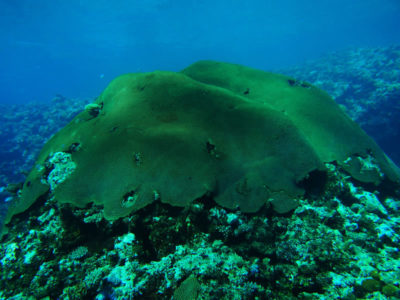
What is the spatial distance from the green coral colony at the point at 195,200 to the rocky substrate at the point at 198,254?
0.01m

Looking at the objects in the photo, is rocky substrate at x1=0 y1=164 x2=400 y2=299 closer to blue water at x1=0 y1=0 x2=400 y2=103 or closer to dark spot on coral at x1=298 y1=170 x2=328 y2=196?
dark spot on coral at x1=298 y1=170 x2=328 y2=196

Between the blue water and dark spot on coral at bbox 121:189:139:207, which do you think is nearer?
dark spot on coral at bbox 121:189:139:207

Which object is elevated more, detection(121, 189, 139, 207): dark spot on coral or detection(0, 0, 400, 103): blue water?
detection(0, 0, 400, 103): blue water

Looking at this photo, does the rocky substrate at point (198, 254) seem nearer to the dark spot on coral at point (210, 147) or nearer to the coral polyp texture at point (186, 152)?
the coral polyp texture at point (186, 152)

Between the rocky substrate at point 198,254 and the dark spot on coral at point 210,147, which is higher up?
the dark spot on coral at point 210,147

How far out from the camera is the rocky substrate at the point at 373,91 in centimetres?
1175

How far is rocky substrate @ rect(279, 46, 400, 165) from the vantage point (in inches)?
463

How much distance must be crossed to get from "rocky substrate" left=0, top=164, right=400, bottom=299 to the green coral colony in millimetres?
15

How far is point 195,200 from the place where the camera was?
111 inches

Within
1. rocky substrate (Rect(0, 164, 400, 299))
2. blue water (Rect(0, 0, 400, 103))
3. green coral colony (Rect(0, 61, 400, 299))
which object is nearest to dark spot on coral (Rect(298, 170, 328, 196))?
green coral colony (Rect(0, 61, 400, 299))

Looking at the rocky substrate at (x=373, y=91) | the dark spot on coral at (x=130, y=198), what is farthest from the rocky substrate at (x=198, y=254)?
the rocky substrate at (x=373, y=91)

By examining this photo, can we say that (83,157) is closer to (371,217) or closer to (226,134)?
(226,134)

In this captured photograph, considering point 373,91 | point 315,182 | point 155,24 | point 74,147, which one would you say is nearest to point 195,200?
point 315,182

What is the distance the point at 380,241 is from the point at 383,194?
5.38ft
